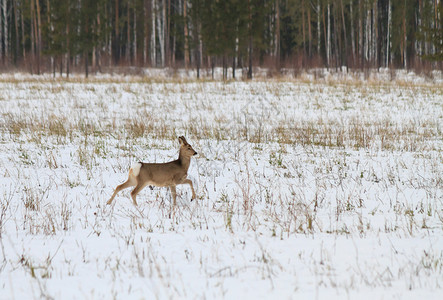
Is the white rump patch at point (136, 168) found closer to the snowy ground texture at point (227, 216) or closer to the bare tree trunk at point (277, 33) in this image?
the snowy ground texture at point (227, 216)

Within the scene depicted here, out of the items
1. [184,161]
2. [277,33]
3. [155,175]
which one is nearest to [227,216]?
[155,175]

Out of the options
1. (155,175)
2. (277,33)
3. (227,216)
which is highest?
(277,33)

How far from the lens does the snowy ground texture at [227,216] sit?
11.2 ft

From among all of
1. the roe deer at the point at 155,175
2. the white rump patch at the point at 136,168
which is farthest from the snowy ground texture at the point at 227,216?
the white rump patch at the point at 136,168

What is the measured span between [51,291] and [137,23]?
148 feet

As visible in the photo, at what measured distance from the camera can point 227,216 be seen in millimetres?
4926

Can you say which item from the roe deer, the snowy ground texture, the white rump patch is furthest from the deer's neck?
the white rump patch

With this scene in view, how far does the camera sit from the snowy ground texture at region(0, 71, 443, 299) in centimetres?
340

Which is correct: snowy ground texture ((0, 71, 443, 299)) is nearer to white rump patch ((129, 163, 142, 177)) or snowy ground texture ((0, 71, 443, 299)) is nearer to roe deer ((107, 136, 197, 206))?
roe deer ((107, 136, 197, 206))

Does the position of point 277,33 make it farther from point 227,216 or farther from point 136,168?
point 227,216

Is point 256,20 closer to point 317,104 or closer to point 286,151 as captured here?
point 317,104

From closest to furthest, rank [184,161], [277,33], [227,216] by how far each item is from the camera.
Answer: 1. [227,216]
2. [184,161]
3. [277,33]

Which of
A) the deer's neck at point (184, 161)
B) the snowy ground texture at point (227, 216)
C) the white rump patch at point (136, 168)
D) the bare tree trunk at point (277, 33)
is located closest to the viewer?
the snowy ground texture at point (227, 216)

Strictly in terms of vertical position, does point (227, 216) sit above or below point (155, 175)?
below
